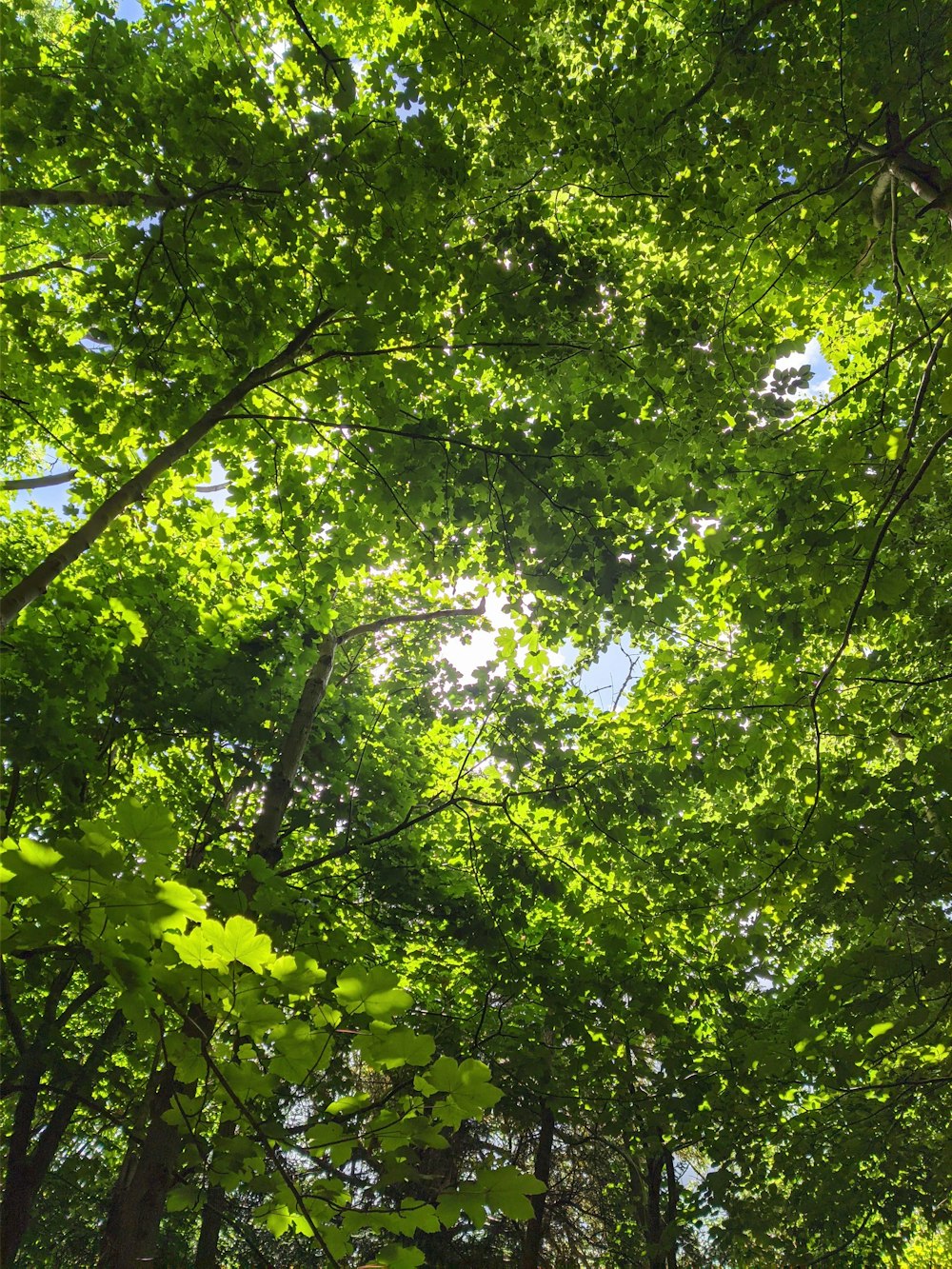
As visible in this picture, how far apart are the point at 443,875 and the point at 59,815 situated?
3.11 metres

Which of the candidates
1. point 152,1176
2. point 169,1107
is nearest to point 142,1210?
point 152,1176

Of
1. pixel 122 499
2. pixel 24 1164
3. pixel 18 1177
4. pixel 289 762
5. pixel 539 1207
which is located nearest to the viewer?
pixel 122 499

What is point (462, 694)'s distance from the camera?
6.28m

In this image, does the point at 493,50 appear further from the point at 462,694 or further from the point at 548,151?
the point at 462,694

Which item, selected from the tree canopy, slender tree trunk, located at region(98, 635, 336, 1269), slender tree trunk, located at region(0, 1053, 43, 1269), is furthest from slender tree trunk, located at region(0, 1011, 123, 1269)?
slender tree trunk, located at region(98, 635, 336, 1269)

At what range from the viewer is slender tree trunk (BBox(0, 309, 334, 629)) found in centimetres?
235

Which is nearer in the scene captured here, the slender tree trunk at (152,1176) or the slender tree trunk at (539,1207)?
the slender tree trunk at (152,1176)

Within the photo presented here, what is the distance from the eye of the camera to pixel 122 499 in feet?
9.42

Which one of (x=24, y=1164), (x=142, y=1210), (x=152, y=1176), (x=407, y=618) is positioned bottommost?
(x=142, y=1210)

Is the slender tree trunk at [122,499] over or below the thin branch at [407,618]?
below

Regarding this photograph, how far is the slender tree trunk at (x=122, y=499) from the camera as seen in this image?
235 cm

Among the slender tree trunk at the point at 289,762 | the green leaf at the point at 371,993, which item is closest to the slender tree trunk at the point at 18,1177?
the slender tree trunk at the point at 289,762

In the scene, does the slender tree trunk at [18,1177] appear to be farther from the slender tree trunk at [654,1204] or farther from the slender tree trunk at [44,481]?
the slender tree trunk at [654,1204]

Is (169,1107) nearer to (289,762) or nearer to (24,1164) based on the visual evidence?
(289,762)
